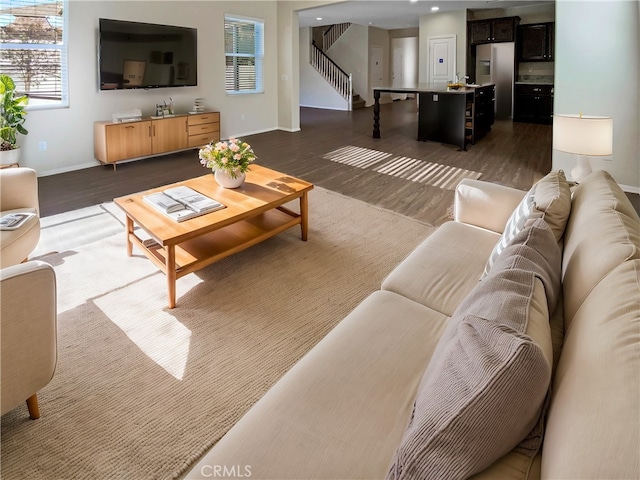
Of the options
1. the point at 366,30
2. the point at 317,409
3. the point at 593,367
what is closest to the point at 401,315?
the point at 317,409

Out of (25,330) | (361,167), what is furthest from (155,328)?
(361,167)

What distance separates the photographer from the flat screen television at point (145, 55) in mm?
5809

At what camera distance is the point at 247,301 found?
2.64 metres

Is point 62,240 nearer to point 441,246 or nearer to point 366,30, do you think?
point 441,246

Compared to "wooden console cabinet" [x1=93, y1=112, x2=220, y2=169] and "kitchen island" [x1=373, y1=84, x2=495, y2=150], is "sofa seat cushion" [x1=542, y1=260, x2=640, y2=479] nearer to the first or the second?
"wooden console cabinet" [x1=93, y1=112, x2=220, y2=169]

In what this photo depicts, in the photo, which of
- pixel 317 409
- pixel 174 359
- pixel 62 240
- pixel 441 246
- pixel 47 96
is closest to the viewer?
pixel 317 409

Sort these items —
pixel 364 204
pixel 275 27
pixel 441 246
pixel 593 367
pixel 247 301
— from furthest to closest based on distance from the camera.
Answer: pixel 275 27 → pixel 364 204 → pixel 247 301 → pixel 441 246 → pixel 593 367

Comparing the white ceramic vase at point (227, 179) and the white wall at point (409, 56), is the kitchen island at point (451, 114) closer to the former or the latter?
the white ceramic vase at point (227, 179)

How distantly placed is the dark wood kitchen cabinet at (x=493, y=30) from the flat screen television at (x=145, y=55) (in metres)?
7.13

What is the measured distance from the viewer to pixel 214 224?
264 centimetres

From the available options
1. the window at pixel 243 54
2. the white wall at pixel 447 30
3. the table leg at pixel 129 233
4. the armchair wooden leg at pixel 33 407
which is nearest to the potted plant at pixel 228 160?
the table leg at pixel 129 233

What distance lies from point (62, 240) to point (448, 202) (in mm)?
3613

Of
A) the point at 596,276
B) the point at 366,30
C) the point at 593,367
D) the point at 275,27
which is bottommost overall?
the point at 593,367

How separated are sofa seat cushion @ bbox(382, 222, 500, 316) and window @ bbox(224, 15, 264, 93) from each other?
6.71m
